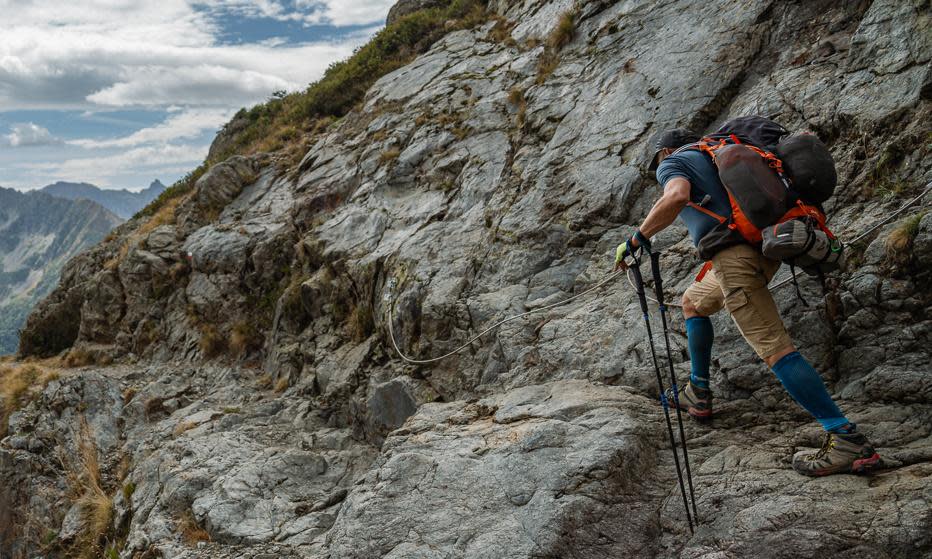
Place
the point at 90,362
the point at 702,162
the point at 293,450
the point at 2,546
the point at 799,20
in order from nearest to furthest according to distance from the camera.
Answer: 1. the point at 702,162
2. the point at 799,20
3. the point at 293,450
4. the point at 2,546
5. the point at 90,362

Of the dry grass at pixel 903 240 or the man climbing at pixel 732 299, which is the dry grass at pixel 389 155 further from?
the dry grass at pixel 903 240

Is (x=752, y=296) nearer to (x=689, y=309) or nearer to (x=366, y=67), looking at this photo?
(x=689, y=309)

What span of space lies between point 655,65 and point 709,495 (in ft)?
26.8

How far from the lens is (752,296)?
4.79 meters

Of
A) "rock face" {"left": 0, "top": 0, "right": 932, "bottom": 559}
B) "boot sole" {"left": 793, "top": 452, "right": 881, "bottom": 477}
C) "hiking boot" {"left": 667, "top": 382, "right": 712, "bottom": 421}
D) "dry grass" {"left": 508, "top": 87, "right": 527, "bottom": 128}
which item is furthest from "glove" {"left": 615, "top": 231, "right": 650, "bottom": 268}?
"dry grass" {"left": 508, "top": 87, "right": 527, "bottom": 128}

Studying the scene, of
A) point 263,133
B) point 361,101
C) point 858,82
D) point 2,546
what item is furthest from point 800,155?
point 263,133

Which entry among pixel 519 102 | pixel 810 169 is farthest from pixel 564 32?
pixel 810 169

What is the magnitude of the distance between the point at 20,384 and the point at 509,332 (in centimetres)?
1474

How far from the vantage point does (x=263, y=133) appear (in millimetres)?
23672

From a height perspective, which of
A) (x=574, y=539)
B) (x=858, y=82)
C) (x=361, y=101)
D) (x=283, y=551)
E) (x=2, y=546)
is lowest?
(x=2, y=546)

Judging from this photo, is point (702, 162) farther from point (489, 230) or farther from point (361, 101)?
point (361, 101)

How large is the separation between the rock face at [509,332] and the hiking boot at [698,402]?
0.14 metres

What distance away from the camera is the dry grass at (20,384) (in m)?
14.7

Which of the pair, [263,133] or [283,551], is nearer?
[283,551]
